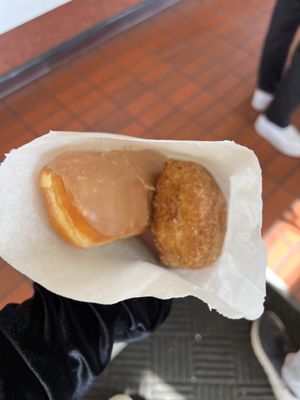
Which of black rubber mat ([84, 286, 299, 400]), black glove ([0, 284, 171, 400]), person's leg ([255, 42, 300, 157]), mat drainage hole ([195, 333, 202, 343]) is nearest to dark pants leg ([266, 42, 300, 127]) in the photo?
person's leg ([255, 42, 300, 157])

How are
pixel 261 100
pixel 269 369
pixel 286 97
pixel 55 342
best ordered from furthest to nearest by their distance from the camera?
1. pixel 261 100
2. pixel 286 97
3. pixel 269 369
4. pixel 55 342

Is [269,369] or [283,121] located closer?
[269,369]

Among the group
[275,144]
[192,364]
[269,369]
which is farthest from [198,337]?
[275,144]

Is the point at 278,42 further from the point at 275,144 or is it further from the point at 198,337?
the point at 198,337

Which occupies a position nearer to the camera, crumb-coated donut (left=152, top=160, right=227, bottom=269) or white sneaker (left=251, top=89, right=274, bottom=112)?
crumb-coated donut (left=152, top=160, right=227, bottom=269)

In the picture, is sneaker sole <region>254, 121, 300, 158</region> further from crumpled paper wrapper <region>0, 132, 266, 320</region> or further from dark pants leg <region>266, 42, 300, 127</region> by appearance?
crumpled paper wrapper <region>0, 132, 266, 320</region>

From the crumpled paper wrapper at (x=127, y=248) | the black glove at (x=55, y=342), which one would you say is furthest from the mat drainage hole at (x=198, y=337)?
the crumpled paper wrapper at (x=127, y=248)

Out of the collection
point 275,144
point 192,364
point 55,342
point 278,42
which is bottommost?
point 192,364
